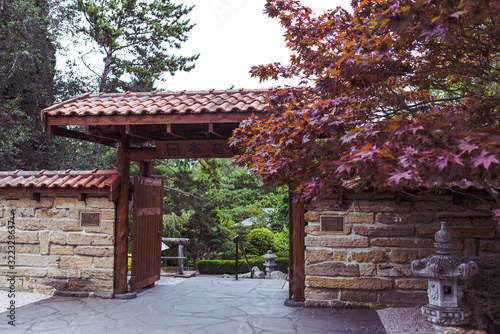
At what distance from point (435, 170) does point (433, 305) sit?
2304mm

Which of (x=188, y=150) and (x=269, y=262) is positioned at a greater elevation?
(x=188, y=150)

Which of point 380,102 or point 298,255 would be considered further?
point 298,255

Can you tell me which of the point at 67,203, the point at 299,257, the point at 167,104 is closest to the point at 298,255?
the point at 299,257

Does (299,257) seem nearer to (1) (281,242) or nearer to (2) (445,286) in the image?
(2) (445,286)

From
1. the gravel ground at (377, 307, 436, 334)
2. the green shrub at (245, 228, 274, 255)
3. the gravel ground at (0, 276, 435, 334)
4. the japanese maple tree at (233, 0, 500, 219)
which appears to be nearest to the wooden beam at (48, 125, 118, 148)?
the gravel ground at (0, 276, 435, 334)

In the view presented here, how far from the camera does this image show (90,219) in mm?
6590

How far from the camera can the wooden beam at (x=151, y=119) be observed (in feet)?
18.4

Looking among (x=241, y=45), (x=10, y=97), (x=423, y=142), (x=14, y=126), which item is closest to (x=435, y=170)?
(x=423, y=142)

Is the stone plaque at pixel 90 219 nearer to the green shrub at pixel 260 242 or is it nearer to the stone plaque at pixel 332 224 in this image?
A: the stone plaque at pixel 332 224

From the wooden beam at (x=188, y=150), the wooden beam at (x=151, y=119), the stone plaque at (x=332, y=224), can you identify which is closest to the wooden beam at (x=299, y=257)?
the stone plaque at (x=332, y=224)

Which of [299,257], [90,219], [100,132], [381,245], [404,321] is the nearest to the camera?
[404,321]

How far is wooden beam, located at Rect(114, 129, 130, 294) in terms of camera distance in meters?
6.48

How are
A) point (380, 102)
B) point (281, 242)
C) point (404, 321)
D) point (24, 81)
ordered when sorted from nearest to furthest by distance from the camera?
point (380, 102), point (404, 321), point (281, 242), point (24, 81)

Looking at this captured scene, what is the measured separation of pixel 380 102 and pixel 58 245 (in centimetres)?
547
